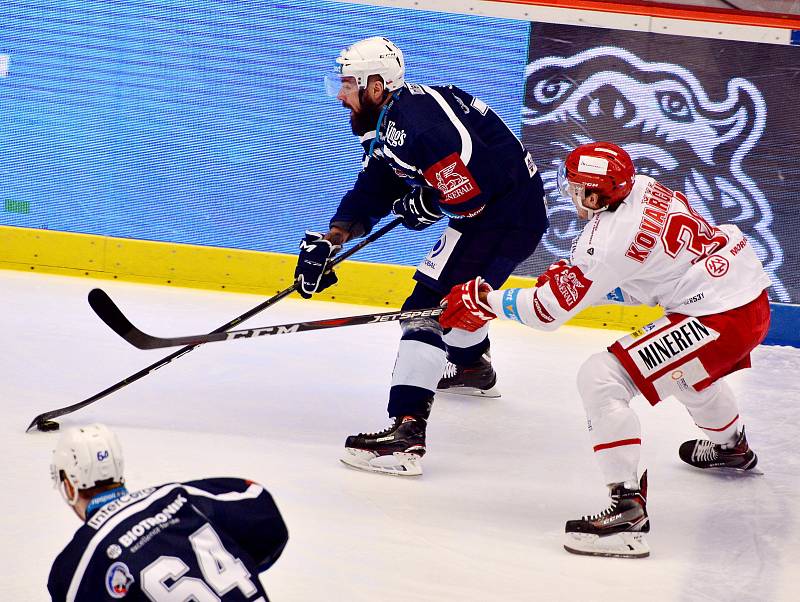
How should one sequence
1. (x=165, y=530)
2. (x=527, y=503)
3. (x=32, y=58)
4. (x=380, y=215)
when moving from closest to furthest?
1. (x=165, y=530)
2. (x=527, y=503)
3. (x=380, y=215)
4. (x=32, y=58)

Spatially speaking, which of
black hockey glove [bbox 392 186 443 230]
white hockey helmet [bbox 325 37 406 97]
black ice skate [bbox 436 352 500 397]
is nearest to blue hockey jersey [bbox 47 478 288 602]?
white hockey helmet [bbox 325 37 406 97]

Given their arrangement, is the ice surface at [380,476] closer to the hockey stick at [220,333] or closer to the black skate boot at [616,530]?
the black skate boot at [616,530]

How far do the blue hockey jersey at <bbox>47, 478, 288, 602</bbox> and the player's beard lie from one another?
2.04 metres

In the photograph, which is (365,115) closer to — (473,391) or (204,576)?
(473,391)

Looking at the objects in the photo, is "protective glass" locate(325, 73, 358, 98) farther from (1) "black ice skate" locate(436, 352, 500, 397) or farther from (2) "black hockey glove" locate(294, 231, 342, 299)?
(1) "black ice skate" locate(436, 352, 500, 397)

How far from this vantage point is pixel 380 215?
3.87m

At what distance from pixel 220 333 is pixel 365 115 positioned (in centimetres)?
82

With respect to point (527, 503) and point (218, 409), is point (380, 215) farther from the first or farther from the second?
point (527, 503)

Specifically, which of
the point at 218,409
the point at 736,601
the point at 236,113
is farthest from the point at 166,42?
the point at 736,601

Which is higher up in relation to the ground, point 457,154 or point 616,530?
point 457,154

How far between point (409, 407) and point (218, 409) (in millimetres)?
745

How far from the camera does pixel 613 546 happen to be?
2.57m

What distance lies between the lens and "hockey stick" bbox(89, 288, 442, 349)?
316cm

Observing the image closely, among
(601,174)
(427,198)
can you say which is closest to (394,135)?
(427,198)
